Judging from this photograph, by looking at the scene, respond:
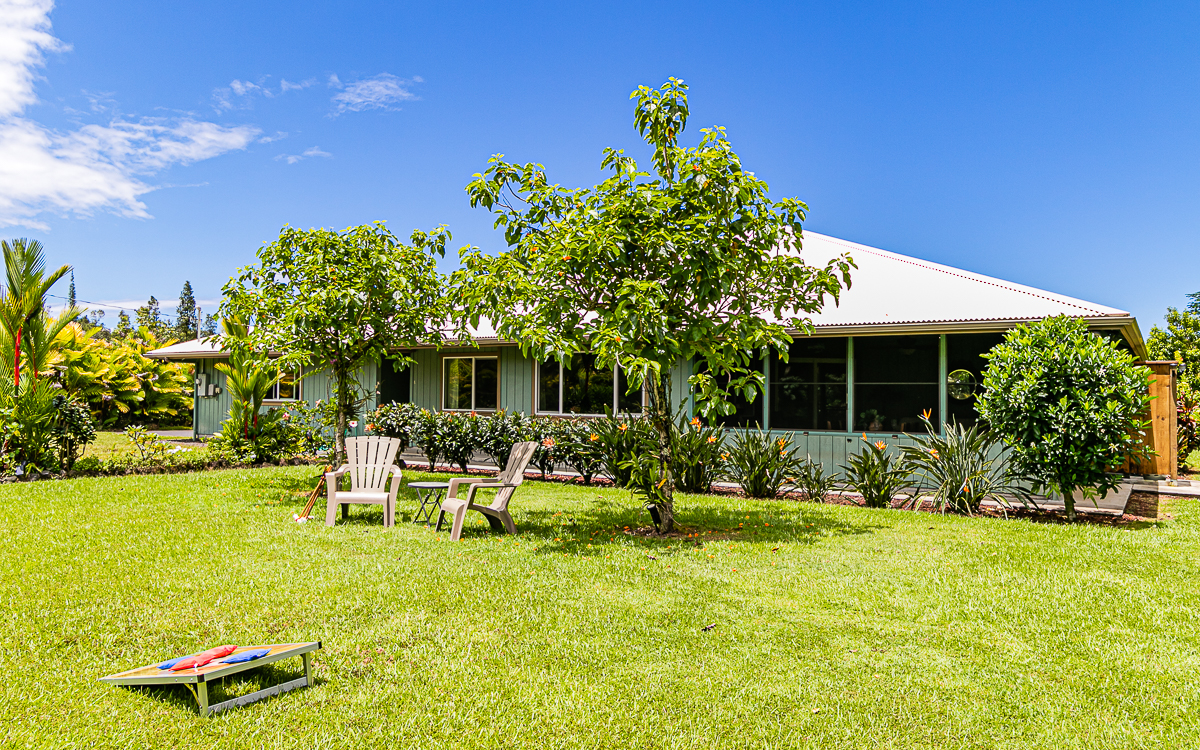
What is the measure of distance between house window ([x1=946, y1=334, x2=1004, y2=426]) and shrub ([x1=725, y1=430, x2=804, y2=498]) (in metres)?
2.48

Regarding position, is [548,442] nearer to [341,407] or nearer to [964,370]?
[341,407]

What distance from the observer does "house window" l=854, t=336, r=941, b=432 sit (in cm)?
1041

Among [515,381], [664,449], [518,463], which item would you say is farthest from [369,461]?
[515,381]

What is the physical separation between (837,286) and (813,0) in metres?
7.68

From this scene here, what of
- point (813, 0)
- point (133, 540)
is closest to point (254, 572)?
point (133, 540)

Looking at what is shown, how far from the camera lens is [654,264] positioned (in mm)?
6566

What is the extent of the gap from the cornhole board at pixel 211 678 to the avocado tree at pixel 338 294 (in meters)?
5.61

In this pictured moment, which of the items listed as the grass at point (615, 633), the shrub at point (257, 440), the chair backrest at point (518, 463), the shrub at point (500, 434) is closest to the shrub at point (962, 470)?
the grass at point (615, 633)

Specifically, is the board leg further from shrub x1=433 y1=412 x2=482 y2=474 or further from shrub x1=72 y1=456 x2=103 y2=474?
shrub x1=72 y1=456 x2=103 y2=474

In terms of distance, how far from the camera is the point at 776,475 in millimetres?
9469

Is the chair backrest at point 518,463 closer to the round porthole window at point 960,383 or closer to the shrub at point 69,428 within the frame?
the round porthole window at point 960,383

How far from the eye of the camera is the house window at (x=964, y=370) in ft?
32.7

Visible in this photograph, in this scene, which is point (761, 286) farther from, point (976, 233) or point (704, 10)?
point (976, 233)

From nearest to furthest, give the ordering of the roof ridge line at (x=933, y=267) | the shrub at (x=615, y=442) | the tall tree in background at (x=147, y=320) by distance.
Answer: the shrub at (x=615, y=442) < the roof ridge line at (x=933, y=267) < the tall tree in background at (x=147, y=320)
